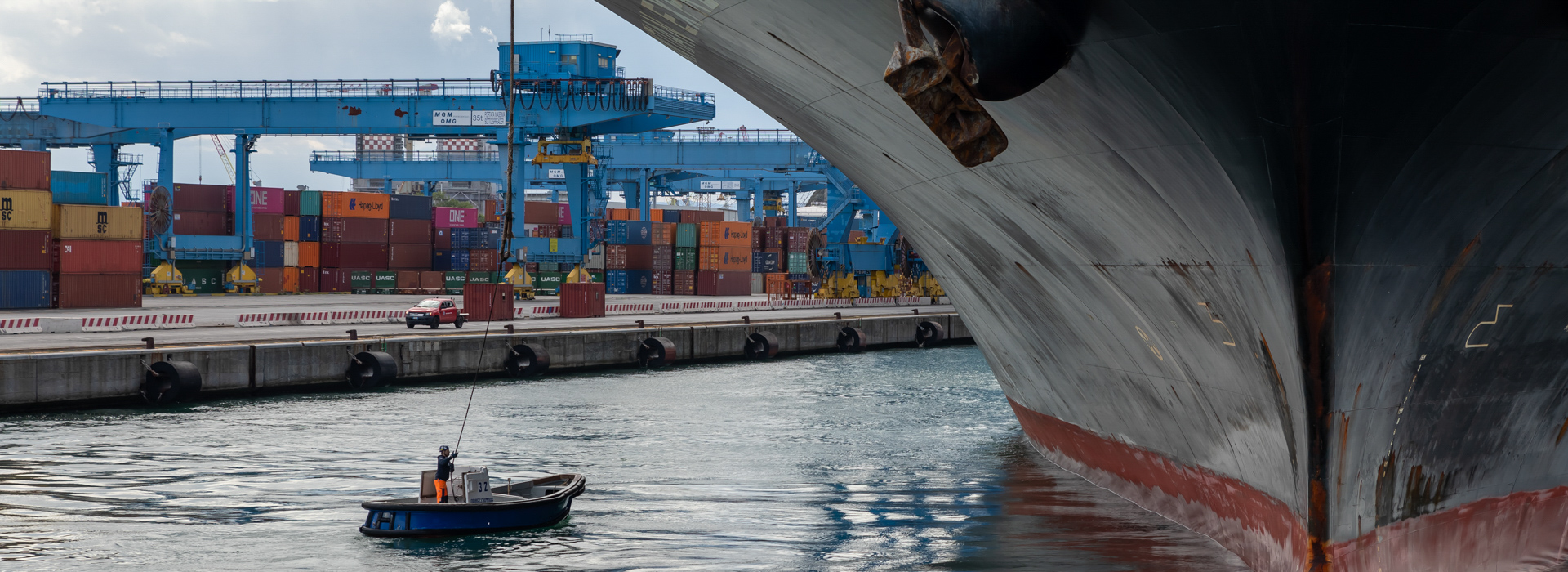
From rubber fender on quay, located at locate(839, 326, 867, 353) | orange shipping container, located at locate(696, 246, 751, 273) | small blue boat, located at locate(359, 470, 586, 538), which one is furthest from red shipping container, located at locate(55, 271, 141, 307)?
small blue boat, located at locate(359, 470, 586, 538)

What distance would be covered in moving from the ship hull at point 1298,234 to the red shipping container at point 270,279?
5905 centimetres

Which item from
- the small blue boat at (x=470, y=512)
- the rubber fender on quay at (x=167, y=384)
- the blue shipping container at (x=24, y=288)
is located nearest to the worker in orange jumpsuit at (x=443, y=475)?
the small blue boat at (x=470, y=512)

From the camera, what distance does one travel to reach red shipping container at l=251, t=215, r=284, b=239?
6619 centimetres

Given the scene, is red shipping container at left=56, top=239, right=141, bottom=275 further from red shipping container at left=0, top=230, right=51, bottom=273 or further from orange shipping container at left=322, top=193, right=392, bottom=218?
orange shipping container at left=322, top=193, right=392, bottom=218

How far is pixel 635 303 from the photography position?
56.1 meters

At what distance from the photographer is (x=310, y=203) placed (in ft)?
222

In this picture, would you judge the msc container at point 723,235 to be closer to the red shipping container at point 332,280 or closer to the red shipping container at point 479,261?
the red shipping container at point 479,261

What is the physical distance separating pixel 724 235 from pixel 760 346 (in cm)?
3084

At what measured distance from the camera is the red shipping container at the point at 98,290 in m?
46.6

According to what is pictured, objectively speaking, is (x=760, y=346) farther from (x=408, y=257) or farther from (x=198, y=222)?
(x=198, y=222)

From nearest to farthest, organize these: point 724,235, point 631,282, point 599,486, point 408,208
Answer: point 599,486 → point 408,208 → point 724,235 → point 631,282

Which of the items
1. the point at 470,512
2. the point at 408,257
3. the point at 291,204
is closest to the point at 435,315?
the point at 470,512

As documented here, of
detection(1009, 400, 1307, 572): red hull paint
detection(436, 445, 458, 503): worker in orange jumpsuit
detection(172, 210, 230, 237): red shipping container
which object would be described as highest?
detection(172, 210, 230, 237): red shipping container

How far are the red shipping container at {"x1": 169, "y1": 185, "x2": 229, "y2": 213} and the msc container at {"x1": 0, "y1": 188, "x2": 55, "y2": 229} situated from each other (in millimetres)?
19140
